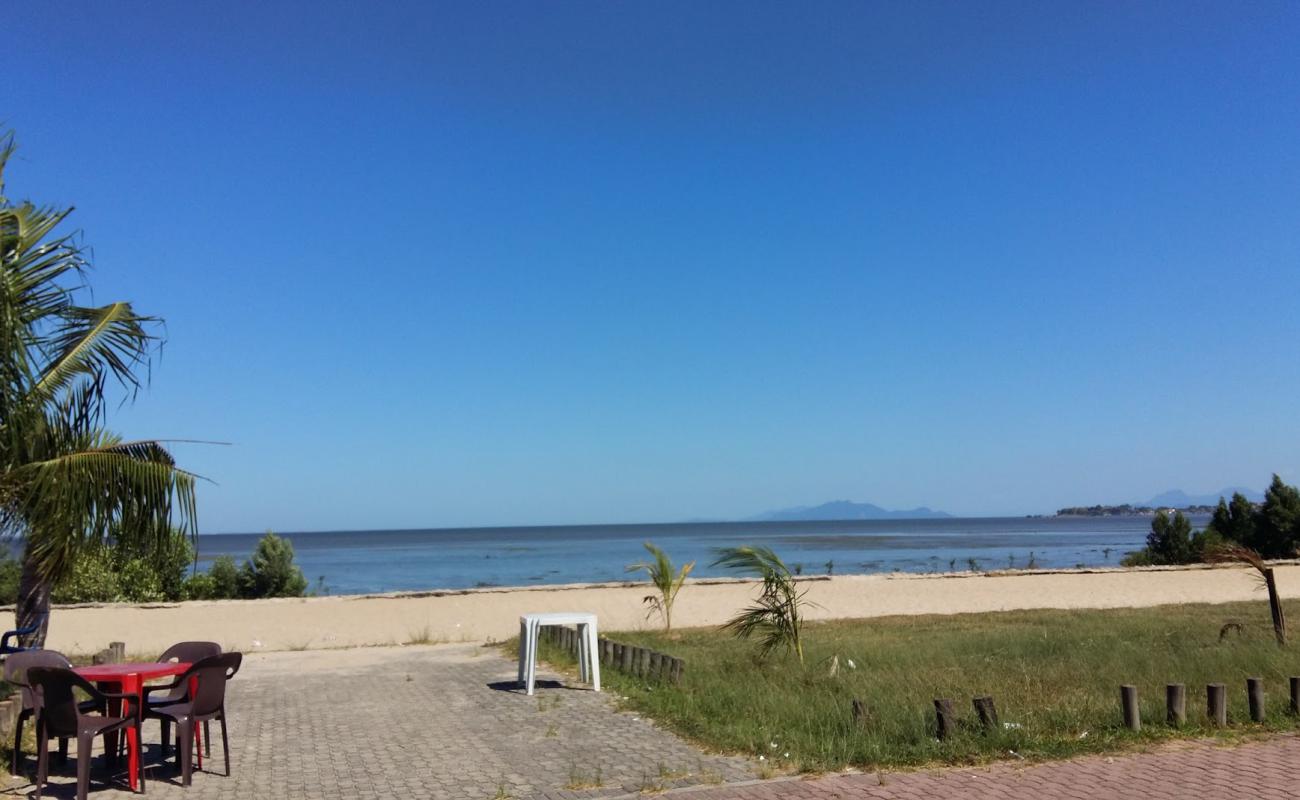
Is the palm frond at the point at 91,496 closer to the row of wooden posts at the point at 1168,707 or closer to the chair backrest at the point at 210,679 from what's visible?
the chair backrest at the point at 210,679

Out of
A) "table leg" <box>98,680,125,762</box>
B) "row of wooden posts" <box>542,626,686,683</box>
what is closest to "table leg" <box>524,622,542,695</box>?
"row of wooden posts" <box>542,626,686,683</box>

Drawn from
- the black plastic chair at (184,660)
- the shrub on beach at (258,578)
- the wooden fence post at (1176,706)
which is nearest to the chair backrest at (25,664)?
the black plastic chair at (184,660)

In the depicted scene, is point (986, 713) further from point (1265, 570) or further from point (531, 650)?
point (1265, 570)

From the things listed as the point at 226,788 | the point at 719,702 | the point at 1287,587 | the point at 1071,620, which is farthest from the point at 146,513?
the point at 1287,587

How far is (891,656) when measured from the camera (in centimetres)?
1158

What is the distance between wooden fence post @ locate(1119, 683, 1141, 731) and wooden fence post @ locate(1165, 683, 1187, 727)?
0.30 meters

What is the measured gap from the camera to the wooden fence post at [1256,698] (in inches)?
300

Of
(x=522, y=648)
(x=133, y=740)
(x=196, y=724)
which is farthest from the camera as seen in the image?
(x=522, y=648)

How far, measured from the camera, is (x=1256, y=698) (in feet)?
25.1

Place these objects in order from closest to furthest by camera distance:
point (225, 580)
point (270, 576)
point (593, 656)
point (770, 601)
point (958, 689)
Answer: point (958, 689), point (593, 656), point (770, 601), point (225, 580), point (270, 576)

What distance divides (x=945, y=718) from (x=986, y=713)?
324 millimetres

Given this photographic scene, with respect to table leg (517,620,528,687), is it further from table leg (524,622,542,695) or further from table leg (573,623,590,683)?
table leg (573,623,590,683)

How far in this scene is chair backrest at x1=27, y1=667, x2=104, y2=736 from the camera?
626 cm

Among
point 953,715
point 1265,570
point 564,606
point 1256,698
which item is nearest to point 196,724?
point 953,715
